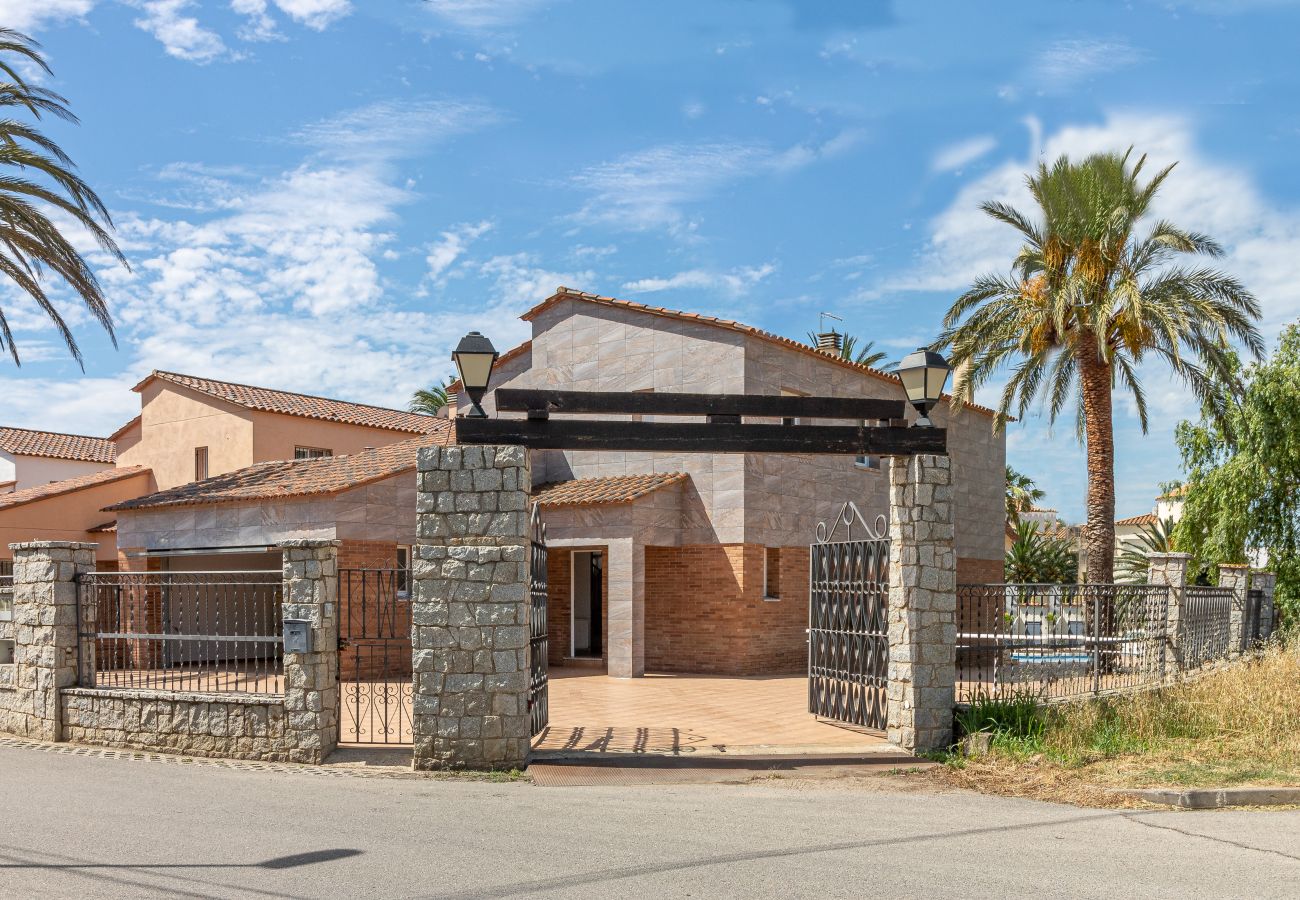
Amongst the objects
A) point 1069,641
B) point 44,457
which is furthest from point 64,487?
point 1069,641

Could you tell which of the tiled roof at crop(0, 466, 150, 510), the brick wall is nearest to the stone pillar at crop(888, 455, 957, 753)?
the brick wall

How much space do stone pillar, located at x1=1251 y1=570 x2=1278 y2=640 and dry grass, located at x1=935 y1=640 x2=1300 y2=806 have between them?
828cm

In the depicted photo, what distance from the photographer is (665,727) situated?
42.3ft

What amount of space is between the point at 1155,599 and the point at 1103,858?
32.6 ft

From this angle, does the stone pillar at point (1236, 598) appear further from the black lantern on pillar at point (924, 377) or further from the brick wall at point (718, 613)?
the black lantern on pillar at point (924, 377)

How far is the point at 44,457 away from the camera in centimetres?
3641

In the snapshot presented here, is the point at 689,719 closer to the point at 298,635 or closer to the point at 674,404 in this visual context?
the point at 674,404

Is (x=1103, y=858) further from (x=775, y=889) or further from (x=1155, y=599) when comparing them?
(x=1155, y=599)

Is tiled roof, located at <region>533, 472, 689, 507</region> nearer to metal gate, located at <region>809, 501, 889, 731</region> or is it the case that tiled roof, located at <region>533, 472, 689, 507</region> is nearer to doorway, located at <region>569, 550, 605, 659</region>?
doorway, located at <region>569, 550, 605, 659</region>

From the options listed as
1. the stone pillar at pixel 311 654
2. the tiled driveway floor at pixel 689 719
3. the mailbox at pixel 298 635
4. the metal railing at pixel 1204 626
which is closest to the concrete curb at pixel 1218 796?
the tiled driveway floor at pixel 689 719

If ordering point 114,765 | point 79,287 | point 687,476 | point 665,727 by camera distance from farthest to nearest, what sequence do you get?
point 687,476, point 79,287, point 665,727, point 114,765

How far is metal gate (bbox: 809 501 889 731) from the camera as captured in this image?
11.7 m

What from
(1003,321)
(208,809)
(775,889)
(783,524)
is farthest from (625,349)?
(775,889)

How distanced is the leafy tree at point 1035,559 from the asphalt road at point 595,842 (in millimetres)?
28357
